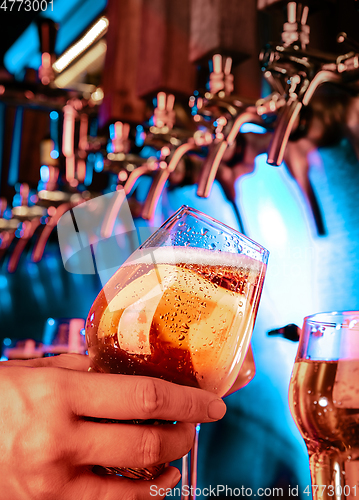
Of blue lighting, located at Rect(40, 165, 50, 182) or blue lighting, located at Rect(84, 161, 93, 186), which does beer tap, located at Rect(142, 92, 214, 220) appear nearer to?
blue lighting, located at Rect(40, 165, 50, 182)

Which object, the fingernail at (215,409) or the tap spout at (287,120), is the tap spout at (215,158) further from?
the fingernail at (215,409)

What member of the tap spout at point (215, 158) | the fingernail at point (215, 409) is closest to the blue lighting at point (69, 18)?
the tap spout at point (215, 158)

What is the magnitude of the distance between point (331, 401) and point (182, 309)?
0.20m

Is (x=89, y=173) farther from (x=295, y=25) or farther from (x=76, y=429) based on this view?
(x=76, y=429)

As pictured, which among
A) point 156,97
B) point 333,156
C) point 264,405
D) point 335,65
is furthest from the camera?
point 156,97

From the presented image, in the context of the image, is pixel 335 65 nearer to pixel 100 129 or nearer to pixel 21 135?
pixel 100 129

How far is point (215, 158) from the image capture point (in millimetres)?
930

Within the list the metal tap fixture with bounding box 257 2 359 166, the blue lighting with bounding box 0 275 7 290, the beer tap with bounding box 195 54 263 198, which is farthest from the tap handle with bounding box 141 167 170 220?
the blue lighting with bounding box 0 275 7 290

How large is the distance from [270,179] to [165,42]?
464 millimetres

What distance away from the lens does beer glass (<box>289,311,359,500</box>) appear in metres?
0.54

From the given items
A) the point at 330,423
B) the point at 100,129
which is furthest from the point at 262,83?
the point at 330,423

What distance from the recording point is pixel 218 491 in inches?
42.5

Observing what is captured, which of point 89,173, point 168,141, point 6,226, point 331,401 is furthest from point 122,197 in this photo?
point 331,401

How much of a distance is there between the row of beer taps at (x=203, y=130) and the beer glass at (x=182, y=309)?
32 centimetres
